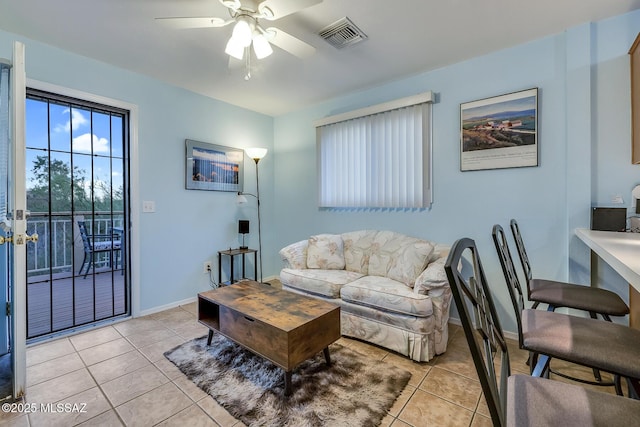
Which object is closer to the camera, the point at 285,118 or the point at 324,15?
the point at 324,15

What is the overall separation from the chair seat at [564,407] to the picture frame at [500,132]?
199 centimetres

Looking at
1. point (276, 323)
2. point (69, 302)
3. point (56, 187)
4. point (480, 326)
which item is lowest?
point (69, 302)

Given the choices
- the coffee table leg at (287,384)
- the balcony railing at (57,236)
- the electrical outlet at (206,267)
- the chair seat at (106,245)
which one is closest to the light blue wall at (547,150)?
the coffee table leg at (287,384)

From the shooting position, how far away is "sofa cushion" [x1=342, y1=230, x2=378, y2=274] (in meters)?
2.96

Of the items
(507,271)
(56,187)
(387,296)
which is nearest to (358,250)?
(387,296)

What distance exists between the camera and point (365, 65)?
268cm

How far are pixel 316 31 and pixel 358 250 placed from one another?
2.05 meters

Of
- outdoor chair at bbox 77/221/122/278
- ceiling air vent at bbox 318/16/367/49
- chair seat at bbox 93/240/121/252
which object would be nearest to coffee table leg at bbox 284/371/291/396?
ceiling air vent at bbox 318/16/367/49

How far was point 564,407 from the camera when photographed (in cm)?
79

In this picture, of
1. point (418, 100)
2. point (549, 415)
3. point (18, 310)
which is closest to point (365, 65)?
point (418, 100)

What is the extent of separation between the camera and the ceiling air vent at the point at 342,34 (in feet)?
6.70

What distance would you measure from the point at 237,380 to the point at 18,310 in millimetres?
1328

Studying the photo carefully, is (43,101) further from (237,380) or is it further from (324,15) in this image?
(237,380)

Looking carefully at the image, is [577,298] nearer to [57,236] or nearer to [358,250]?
[358,250]
